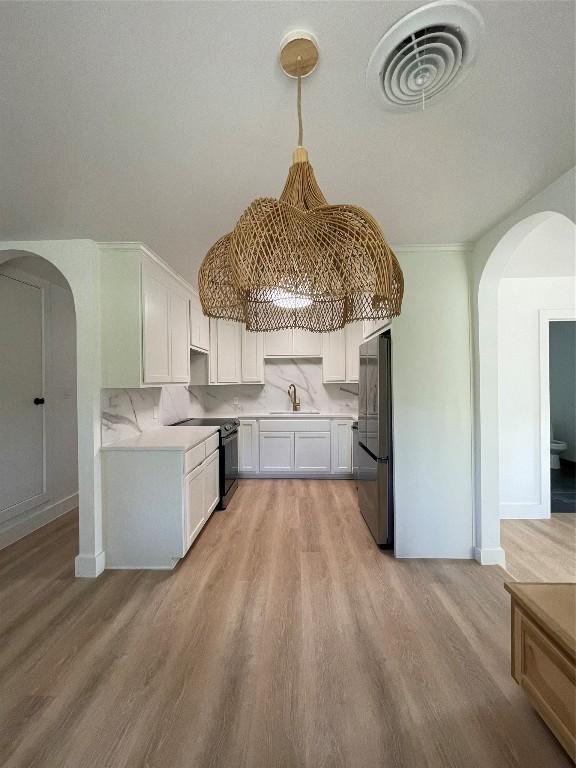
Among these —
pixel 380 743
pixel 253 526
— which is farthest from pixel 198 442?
pixel 380 743

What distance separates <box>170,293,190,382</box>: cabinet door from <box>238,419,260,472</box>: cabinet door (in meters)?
1.39

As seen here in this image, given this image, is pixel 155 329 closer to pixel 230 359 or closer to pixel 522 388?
pixel 230 359

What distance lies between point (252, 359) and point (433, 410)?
2.59 m

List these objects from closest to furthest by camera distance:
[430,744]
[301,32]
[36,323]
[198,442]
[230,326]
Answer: [301,32], [430,744], [198,442], [36,323], [230,326]

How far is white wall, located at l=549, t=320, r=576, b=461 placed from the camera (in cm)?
504

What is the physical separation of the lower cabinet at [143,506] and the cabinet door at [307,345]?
97.0 inches

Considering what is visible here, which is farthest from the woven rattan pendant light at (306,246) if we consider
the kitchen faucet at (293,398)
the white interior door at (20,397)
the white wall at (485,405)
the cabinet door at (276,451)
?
the kitchen faucet at (293,398)

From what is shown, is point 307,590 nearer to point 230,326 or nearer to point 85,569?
point 85,569

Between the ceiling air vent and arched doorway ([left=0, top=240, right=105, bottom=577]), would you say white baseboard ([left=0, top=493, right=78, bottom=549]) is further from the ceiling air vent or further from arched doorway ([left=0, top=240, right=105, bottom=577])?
the ceiling air vent

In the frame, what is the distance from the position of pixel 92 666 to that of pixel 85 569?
86 centimetres

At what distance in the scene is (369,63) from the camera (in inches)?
38.5

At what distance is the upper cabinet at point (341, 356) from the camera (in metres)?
4.36

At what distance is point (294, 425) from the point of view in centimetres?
427

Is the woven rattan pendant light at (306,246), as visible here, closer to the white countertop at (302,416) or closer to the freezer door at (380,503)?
the freezer door at (380,503)
